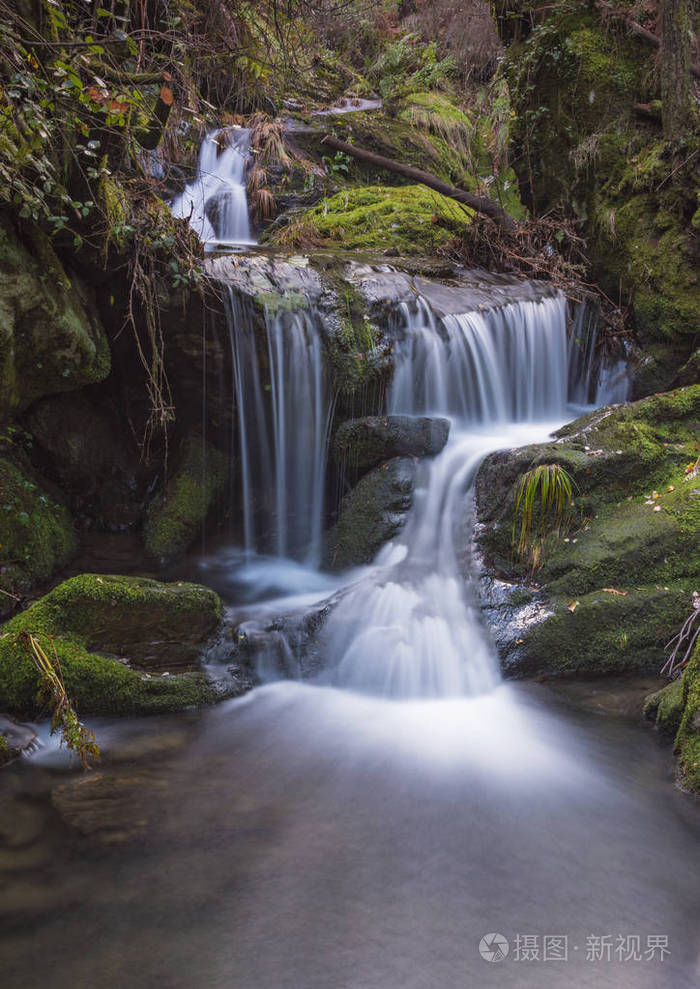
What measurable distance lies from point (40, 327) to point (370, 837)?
12.8 feet

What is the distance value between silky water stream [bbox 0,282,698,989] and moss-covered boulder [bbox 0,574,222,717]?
0.18m

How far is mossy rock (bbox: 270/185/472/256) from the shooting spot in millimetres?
8461

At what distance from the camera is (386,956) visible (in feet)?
6.67

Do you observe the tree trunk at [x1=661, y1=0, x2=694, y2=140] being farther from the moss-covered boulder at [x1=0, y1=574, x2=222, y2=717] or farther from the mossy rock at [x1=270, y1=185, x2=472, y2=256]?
the moss-covered boulder at [x1=0, y1=574, x2=222, y2=717]

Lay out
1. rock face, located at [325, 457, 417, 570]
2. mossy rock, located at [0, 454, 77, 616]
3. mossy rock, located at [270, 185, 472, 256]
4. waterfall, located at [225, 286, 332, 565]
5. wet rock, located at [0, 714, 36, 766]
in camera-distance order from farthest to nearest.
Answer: mossy rock, located at [270, 185, 472, 256] < waterfall, located at [225, 286, 332, 565] < rock face, located at [325, 457, 417, 570] < mossy rock, located at [0, 454, 77, 616] < wet rock, located at [0, 714, 36, 766]

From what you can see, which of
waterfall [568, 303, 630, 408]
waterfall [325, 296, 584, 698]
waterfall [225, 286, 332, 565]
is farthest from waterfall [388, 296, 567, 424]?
waterfall [225, 286, 332, 565]

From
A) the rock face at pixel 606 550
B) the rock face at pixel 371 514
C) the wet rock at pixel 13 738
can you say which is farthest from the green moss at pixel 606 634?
the wet rock at pixel 13 738

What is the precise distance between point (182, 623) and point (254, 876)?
5.57ft

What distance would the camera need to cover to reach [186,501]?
5.89 metres

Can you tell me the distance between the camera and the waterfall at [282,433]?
5.80 meters

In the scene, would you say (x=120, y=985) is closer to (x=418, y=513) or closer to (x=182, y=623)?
(x=182, y=623)

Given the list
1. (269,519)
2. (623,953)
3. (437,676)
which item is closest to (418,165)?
(269,519)

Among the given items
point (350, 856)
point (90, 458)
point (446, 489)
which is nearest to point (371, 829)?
point (350, 856)

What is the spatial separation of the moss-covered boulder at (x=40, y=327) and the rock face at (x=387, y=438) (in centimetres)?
208
